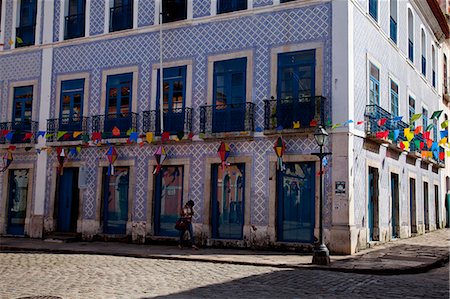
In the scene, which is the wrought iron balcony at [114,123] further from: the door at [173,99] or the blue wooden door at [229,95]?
the blue wooden door at [229,95]

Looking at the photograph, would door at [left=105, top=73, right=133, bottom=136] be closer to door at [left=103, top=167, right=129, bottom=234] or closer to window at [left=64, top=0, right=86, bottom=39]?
door at [left=103, top=167, right=129, bottom=234]

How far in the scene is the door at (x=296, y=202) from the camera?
14.6m

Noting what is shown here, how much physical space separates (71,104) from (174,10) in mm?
4867

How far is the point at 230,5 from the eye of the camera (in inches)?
643

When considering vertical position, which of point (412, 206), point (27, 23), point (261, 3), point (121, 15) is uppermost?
point (27, 23)

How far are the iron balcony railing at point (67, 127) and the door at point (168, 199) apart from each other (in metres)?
3.32

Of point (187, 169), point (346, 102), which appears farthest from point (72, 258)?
point (346, 102)

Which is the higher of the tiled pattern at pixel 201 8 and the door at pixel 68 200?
the tiled pattern at pixel 201 8

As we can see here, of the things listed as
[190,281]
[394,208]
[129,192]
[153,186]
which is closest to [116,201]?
[129,192]

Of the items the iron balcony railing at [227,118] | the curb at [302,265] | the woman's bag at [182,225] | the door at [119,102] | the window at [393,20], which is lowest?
the curb at [302,265]

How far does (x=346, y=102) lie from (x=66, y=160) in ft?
31.8

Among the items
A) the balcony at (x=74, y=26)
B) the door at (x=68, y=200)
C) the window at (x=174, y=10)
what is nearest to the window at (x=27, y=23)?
the balcony at (x=74, y=26)

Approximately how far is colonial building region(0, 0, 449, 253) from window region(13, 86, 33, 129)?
5cm

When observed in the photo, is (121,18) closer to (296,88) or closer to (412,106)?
(296,88)
